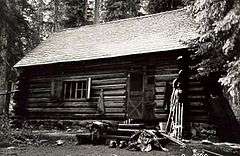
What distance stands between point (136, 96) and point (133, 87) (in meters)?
0.55

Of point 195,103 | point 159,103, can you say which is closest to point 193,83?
point 195,103

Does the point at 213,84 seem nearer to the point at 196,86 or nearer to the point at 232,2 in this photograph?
the point at 196,86

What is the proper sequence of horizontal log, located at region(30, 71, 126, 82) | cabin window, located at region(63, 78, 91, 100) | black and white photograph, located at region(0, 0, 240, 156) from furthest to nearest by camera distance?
1. cabin window, located at region(63, 78, 91, 100)
2. horizontal log, located at region(30, 71, 126, 82)
3. black and white photograph, located at region(0, 0, 240, 156)

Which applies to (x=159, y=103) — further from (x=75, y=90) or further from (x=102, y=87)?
(x=75, y=90)

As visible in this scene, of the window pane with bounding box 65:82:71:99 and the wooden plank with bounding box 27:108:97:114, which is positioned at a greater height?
the window pane with bounding box 65:82:71:99

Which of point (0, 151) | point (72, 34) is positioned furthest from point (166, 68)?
point (72, 34)

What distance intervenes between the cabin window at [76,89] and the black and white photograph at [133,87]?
5 centimetres

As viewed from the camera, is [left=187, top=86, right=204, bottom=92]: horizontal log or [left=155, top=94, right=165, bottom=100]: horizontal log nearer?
[left=187, top=86, right=204, bottom=92]: horizontal log

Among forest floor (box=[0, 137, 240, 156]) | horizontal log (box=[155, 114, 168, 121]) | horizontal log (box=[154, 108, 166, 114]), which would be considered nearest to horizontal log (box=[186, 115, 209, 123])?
horizontal log (box=[155, 114, 168, 121])

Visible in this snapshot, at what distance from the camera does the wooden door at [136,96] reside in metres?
16.1

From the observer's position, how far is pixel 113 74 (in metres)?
17.0

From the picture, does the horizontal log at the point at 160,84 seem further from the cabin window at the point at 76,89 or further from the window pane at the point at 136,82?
the cabin window at the point at 76,89

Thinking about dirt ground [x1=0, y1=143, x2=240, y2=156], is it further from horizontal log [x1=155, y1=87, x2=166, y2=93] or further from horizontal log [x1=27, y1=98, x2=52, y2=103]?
horizontal log [x1=27, y1=98, x2=52, y2=103]

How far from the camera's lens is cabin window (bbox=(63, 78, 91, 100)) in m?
17.9
